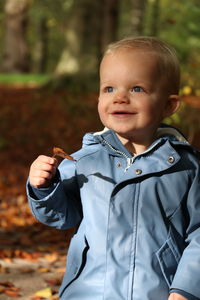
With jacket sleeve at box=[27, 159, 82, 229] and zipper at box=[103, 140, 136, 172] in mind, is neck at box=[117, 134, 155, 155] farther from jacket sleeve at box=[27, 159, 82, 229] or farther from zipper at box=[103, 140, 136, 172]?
jacket sleeve at box=[27, 159, 82, 229]

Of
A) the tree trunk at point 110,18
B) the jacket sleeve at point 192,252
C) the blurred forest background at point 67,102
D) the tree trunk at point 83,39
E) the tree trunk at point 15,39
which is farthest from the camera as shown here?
the tree trunk at point 15,39

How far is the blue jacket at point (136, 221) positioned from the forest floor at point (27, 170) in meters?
1.58

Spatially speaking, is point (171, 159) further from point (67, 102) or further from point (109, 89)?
point (67, 102)

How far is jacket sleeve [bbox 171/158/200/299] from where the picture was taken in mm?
2414

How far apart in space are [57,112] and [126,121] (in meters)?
10.2

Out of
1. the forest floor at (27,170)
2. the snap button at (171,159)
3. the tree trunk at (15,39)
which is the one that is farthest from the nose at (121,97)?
the tree trunk at (15,39)

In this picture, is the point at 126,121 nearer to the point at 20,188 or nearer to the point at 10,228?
the point at 10,228

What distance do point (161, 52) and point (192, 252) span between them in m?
0.92

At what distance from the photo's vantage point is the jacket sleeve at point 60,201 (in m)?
2.56

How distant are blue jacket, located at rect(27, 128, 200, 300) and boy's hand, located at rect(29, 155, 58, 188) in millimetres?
56

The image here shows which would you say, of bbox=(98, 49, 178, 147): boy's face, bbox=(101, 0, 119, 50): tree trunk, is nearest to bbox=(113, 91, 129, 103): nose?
bbox=(98, 49, 178, 147): boy's face

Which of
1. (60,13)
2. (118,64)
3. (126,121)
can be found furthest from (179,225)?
(60,13)

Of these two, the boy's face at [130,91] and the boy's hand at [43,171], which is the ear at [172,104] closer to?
the boy's face at [130,91]

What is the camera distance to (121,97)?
253 cm
